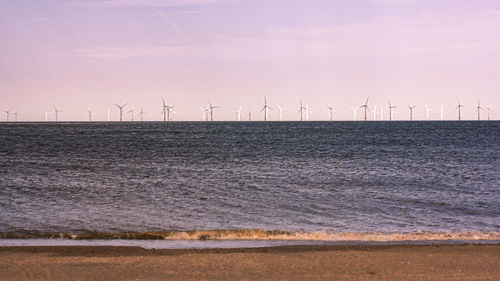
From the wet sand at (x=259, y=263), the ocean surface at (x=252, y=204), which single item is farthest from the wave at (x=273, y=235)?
the wet sand at (x=259, y=263)

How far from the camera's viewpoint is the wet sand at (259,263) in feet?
38.7

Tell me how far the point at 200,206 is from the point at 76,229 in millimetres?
7002

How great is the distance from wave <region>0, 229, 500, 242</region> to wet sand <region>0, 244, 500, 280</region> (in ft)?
6.45

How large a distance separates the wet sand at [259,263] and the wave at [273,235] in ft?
6.45

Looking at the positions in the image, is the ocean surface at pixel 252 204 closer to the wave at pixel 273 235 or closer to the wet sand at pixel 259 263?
the wave at pixel 273 235

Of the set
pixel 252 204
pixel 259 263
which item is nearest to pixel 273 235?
pixel 259 263

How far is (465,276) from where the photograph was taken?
11.7m

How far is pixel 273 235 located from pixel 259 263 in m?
4.76

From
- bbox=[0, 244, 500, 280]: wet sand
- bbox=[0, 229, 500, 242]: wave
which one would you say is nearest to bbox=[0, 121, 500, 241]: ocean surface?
bbox=[0, 229, 500, 242]: wave

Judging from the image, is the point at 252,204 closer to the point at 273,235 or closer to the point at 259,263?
the point at 273,235

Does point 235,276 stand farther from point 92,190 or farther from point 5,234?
point 92,190

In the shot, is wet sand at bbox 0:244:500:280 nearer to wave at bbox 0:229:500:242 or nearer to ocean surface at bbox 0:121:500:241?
wave at bbox 0:229:500:242

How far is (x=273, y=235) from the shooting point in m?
17.7

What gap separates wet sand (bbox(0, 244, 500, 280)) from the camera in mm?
11805
